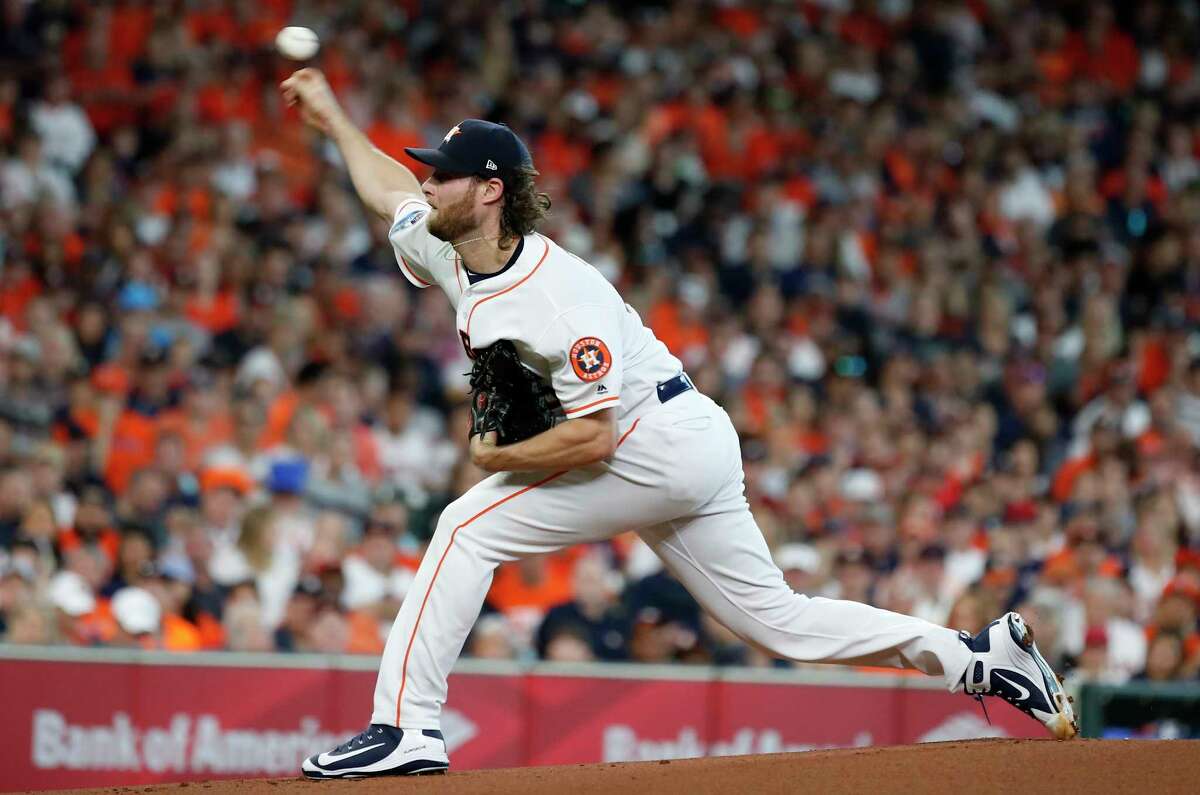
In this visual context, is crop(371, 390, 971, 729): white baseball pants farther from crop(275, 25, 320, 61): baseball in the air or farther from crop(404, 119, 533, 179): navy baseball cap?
crop(275, 25, 320, 61): baseball in the air

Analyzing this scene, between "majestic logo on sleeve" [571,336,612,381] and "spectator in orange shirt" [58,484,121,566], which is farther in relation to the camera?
"spectator in orange shirt" [58,484,121,566]

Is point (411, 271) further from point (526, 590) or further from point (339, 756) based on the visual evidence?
point (526, 590)

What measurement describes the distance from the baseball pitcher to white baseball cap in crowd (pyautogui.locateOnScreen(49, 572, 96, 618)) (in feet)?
11.0

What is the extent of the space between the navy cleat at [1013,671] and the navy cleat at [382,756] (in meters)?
1.44

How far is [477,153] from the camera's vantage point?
4262mm

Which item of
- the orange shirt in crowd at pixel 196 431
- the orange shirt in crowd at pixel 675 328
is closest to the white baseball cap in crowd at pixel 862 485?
the orange shirt in crowd at pixel 675 328

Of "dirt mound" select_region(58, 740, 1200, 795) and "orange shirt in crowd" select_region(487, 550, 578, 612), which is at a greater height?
"orange shirt in crowd" select_region(487, 550, 578, 612)

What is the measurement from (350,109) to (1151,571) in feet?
18.9

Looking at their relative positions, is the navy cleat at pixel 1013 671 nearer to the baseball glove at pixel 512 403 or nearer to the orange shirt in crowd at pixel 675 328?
the baseball glove at pixel 512 403

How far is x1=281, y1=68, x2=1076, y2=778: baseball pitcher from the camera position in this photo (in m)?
4.16

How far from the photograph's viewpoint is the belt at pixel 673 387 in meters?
4.40

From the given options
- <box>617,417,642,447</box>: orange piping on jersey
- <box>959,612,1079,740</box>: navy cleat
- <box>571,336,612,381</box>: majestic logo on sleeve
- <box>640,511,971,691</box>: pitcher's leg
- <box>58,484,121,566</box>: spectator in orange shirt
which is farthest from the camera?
<box>58,484,121,566</box>: spectator in orange shirt

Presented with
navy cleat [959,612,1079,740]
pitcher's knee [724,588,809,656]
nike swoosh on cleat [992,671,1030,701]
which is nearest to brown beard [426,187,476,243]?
pitcher's knee [724,588,809,656]

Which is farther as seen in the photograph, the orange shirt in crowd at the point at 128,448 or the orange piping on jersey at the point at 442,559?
the orange shirt in crowd at the point at 128,448
